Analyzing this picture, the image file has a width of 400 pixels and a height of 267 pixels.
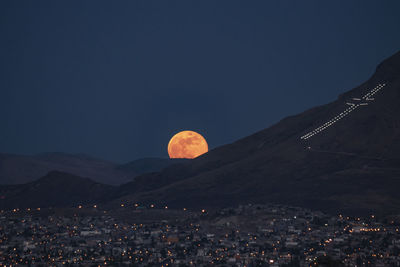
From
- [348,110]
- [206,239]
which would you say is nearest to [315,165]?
[348,110]

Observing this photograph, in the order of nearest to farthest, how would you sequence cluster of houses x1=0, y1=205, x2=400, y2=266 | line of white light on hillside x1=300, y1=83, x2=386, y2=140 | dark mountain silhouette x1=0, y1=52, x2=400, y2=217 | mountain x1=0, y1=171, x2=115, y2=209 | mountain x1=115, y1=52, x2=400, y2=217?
1. cluster of houses x1=0, y1=205, x2=400, y2=266
2. mountain x1=115, y1=52, x2=400, y2=217
3. dark mountain silhouette x1=0, y1=52, x2=400, y2=217
4. mountain x1=0, y1=171, x2=115, y2=209
5. line of white light on hillside x1=300, y1=83, x2=386, y2=140

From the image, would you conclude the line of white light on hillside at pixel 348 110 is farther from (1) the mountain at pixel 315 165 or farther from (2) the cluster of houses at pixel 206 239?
(2) the cluster of houses at pixel 206 239

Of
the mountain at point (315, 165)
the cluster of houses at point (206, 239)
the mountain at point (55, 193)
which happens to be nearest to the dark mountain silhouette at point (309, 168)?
the mountain at point (315, 165)

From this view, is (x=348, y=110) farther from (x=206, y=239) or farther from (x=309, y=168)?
(x=206, y=239)

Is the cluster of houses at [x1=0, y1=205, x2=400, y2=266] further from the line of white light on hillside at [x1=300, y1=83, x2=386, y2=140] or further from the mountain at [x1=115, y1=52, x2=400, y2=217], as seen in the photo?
the line of white light on hillside at [x1=300, y1=83, x2=386, y2=140]

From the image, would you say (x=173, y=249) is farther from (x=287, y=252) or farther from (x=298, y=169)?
(x=298, y=169)

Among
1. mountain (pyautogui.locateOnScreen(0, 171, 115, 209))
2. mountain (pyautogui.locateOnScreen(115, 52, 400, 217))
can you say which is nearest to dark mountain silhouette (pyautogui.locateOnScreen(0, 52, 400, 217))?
mountain (pyautogui.locateOnScreen(115, 52, 400, 217))
